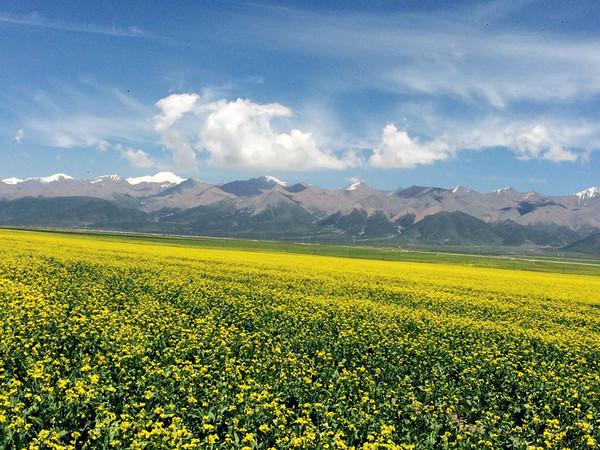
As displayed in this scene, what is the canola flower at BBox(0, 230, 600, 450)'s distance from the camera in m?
8.30

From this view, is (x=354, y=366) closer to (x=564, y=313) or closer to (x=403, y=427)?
(x=403, y=427)

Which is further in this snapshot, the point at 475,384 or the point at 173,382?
the point at 475,384

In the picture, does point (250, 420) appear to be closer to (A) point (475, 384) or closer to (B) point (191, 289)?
(A) point (475, 384)

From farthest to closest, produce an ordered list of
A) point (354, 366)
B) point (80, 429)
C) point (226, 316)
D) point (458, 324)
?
point (458, 324) < point (226, 316) < point (354, 366) < point (80, 429)

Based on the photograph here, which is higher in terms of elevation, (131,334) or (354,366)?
(131,334)

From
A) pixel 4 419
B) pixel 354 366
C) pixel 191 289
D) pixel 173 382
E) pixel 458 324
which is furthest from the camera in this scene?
pixel 191 289

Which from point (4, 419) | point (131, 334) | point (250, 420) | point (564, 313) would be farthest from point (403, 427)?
point (564, 313)

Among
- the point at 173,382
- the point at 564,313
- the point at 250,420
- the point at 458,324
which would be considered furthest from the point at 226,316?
the point at 564,313

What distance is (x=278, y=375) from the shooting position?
12.0 meters

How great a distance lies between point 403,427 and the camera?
9539 millimetres

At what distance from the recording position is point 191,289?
25000 mm

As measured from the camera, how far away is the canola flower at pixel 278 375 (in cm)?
830

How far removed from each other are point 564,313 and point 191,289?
26232mm

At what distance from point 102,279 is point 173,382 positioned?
2065 cm
